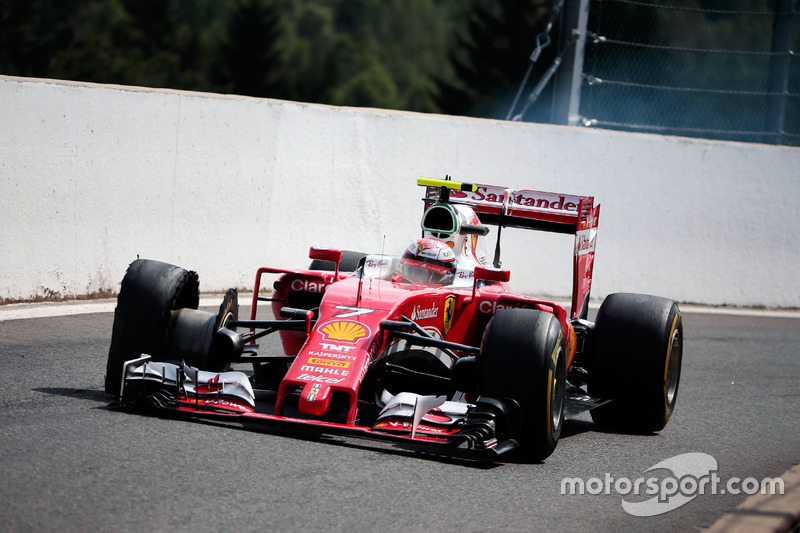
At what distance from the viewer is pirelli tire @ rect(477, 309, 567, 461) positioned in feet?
19.3

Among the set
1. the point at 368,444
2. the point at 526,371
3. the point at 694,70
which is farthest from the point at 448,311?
the point at 694,70

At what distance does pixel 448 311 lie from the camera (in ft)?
22.8

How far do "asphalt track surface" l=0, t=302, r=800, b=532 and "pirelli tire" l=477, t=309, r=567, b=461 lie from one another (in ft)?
0.60

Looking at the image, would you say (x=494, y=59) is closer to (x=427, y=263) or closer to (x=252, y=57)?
(x=252, y=57)

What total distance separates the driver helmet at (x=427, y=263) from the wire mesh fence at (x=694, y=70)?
6247mm

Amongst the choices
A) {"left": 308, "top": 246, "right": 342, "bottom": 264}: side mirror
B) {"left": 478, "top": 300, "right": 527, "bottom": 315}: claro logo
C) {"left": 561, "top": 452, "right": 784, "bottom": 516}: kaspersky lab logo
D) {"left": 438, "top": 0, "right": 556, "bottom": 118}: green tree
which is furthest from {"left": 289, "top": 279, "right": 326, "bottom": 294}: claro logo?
{"left": 438, "top": 0, "right": 556, "bottom": 118}: green tree

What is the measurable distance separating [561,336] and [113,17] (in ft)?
234

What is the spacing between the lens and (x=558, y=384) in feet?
20.6

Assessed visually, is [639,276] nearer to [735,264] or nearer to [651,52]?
[735,264]

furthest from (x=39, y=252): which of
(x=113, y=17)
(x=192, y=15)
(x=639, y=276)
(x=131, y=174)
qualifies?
(x=192, y=15)

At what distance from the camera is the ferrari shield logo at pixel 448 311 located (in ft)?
22.7

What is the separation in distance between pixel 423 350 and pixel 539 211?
82.0 inches

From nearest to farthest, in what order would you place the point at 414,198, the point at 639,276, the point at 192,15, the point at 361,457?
the point at 361,457 → the point at 414,198 → the point at 639,276 → the point at 192,15

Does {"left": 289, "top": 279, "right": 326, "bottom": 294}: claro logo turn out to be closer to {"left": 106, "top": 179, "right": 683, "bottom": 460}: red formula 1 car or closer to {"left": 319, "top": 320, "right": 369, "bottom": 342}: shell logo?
{"left": 106, "top": 179, "right": 683, "bottom": 460}: red formula 1 car
